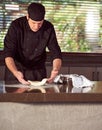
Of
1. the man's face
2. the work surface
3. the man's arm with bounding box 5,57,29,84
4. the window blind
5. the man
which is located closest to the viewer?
the work surface

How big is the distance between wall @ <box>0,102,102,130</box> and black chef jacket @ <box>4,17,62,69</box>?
72 centimetres

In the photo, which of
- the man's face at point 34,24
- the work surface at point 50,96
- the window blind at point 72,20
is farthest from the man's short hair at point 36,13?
the window blind at point 72,20

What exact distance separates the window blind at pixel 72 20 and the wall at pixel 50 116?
6.44 feet

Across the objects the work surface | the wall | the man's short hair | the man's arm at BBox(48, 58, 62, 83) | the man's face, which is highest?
the man's short hair

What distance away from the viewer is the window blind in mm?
3936

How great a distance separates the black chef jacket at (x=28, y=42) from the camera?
2715 millimetres

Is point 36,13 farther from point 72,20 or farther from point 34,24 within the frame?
point 72,20

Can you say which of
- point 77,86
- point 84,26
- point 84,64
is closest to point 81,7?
point 84,26

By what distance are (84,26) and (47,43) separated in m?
1.32

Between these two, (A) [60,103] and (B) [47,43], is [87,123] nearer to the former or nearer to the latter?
(A) [60,103]

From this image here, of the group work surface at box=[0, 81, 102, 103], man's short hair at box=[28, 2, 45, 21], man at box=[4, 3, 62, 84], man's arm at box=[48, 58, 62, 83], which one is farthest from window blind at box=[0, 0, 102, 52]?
work surface at box=[0, 81, 102, 103]

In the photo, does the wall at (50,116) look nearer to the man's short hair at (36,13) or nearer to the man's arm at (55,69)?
the man's arm at (55,69)

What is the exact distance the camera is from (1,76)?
3834 mm

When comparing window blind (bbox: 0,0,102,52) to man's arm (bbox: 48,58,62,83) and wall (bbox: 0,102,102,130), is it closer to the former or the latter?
man's arm (bbox: 48,58,62,83)
